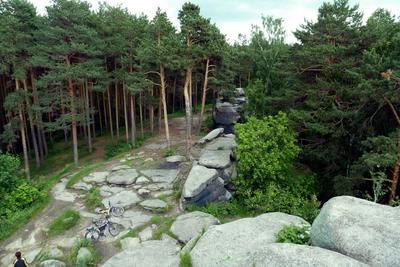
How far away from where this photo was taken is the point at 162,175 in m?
21.0

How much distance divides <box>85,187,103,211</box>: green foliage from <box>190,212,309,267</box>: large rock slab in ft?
29.9

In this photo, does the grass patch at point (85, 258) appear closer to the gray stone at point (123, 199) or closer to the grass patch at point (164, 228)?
the grass patch at point (164, 228)

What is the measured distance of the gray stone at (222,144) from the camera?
74.9 ft

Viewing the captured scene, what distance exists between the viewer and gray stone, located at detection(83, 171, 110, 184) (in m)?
20.5

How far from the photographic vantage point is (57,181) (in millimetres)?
21703

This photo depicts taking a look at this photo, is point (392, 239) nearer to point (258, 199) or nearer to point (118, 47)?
point (258, 199)

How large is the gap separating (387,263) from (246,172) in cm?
1175

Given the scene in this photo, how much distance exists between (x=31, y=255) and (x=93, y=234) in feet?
8.76

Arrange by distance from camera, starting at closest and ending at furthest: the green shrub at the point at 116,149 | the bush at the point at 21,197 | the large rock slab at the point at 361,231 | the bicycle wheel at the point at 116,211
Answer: the large rock slab at the point at 361,231
the bicycle wheel at the point at 116,211
the bush at the point at 21,197
the green shrub at the point at 116,149

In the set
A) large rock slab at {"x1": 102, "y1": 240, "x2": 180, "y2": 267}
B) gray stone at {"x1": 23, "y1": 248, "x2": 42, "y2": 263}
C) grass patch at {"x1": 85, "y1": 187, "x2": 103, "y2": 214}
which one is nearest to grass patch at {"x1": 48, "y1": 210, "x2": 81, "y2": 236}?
grass patch at {"x1": 85, "y1": 187, "x2": 103, "y2": 214}

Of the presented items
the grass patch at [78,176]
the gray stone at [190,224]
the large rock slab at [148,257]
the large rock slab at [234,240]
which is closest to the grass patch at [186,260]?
the large rock slab at [234,240]

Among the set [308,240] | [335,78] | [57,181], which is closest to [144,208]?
[57,181]

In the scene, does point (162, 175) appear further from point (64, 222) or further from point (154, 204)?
point (64, 222)

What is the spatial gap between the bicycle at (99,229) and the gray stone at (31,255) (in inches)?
84.3
